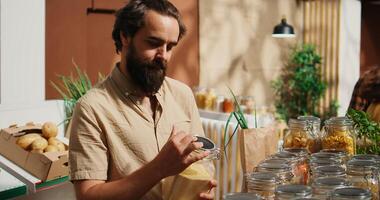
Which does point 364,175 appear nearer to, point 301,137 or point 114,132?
point 301,137

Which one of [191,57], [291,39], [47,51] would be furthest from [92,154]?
[291,39]

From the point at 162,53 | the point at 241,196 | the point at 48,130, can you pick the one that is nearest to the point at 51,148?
the point at 48,130

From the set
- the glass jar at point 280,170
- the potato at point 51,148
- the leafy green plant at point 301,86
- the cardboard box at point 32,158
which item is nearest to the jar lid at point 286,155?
the glass jar at point 280,170

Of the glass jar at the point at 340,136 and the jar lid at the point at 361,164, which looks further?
the glass jar at the point at 340,136

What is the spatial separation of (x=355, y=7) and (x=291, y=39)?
1120mm

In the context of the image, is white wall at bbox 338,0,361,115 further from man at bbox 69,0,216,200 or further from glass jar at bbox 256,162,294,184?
glass jar at bbox 256,162,294,184

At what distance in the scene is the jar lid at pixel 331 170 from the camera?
1.13 m

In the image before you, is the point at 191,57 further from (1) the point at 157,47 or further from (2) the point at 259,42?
(1) the point at 157,47

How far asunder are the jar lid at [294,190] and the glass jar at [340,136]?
51cm

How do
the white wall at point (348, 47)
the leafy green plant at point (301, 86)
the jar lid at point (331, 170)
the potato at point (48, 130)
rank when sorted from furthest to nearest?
the white wall at point (348, 47)
the leafy green plant at point (301, 86)
the potato at point (48, 130)
the jar lid at point (331, 170)

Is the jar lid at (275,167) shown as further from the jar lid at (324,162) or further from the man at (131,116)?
the man at (131,116)

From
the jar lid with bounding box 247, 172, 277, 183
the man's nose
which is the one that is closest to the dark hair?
the man's nose

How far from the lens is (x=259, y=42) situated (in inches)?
279

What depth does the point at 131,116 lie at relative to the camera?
1.61 meters
